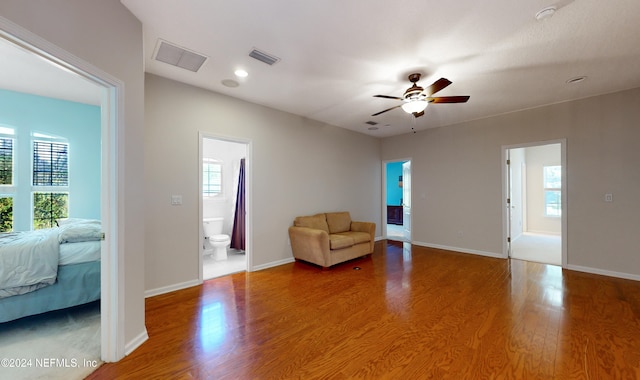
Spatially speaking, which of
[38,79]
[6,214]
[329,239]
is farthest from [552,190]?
[6,214]

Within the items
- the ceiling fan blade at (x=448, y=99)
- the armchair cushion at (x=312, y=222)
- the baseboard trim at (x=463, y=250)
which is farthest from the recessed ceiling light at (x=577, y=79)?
the armchair cushion at (x=312, y=222)

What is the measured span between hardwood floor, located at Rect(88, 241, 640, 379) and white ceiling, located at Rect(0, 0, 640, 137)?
2.70m

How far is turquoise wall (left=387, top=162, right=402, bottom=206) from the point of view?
31.7 ft

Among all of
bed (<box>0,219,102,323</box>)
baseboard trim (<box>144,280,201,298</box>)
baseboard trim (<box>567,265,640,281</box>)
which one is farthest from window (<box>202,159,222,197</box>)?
baseboard trim (<box>567,265,640,281</box>)

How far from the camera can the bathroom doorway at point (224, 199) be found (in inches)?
193

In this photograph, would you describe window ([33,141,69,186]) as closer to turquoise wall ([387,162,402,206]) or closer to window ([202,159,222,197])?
window ([202,159,222,197])

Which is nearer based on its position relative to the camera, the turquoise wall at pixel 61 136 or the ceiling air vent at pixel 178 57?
the ceiling air vent at pixel 178 57

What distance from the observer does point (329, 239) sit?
13.6 feet

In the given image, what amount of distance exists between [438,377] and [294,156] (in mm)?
3718

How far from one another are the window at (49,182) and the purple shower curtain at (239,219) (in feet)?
8.58

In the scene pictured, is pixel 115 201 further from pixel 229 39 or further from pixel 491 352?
pixel 491 352

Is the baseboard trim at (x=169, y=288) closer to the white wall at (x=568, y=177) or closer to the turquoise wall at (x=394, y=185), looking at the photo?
the white wall at (x=568, y=177)

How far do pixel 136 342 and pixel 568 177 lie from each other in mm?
6050

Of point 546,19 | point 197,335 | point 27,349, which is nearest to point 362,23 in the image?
point 546,19
